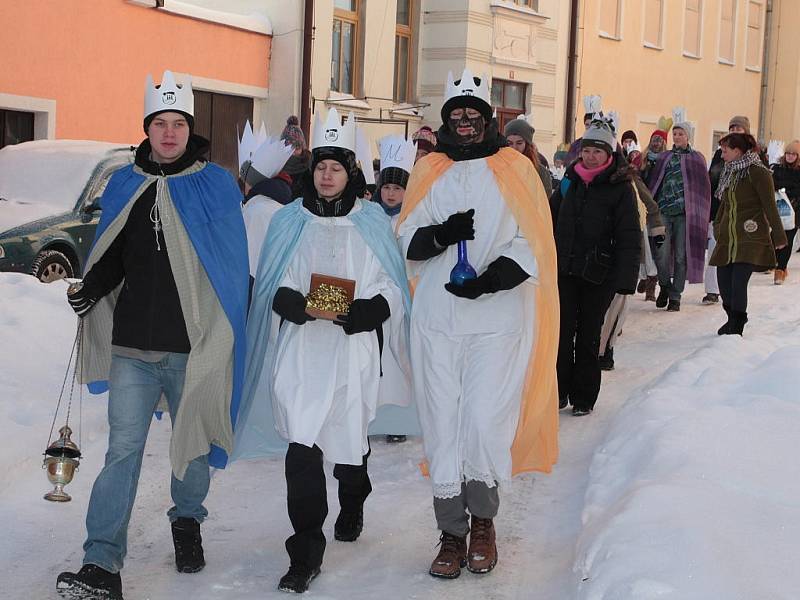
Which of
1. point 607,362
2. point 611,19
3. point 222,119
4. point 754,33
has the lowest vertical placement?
point 607,362

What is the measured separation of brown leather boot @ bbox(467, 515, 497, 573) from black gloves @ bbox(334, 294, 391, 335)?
965 millimetres

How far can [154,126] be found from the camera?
16.5 ft

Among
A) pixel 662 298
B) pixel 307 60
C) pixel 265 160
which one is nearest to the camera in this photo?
pixel 265 160

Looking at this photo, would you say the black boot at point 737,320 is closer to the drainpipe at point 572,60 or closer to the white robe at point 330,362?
the white robe at point 330,362

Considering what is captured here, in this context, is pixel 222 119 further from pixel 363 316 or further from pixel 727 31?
pixel 727 31

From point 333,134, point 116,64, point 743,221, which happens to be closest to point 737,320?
point 743,221

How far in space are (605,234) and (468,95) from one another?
3.11m

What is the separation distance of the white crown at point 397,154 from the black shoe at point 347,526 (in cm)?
298

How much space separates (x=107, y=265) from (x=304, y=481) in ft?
3.82

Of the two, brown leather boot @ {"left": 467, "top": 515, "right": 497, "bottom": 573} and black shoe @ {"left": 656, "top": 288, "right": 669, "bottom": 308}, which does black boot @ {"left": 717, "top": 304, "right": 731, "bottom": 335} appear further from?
brown leather boot @ {"left": 467, "top": 515, "right": 497, "bottom": 573}

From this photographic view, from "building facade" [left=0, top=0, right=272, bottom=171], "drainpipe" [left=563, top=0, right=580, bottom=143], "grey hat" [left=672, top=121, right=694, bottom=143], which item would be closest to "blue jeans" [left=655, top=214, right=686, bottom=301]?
"grey hat" [left=672, top=121, right=694, bottom=143]

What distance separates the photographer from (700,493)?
520 centimetres

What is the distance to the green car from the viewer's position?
11570 millimetres

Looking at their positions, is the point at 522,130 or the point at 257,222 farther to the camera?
the point at 522,130
